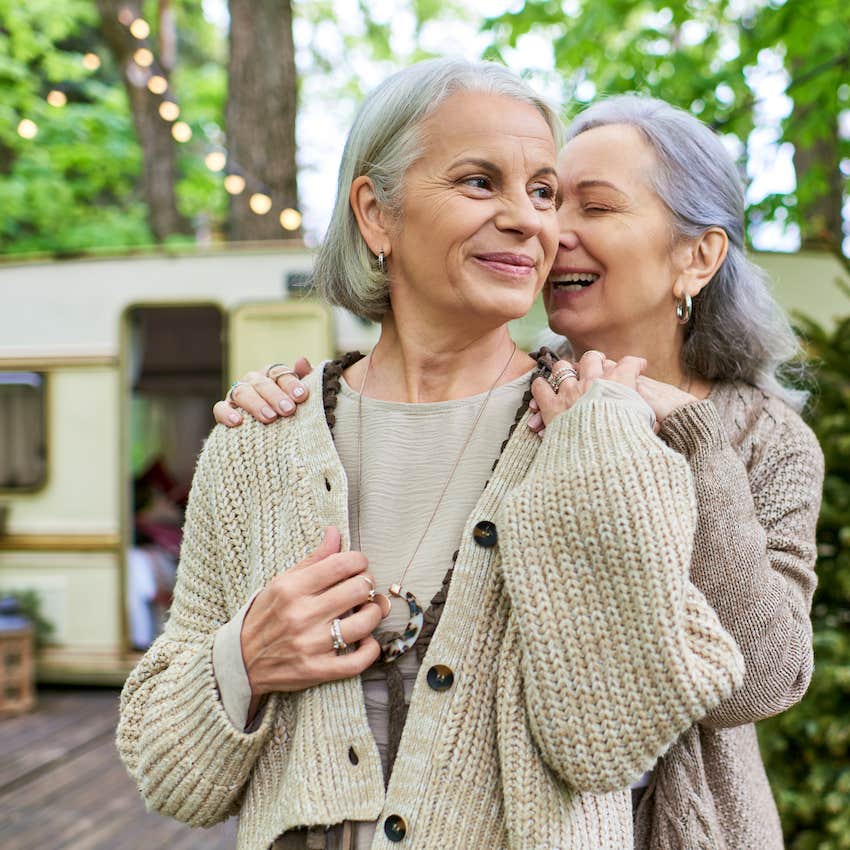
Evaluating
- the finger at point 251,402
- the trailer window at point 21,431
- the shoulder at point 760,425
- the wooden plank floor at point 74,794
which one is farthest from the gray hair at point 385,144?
the trailer window at point 21,431

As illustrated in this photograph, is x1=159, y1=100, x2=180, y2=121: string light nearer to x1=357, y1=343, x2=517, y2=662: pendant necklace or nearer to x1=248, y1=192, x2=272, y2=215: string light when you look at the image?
x1=248, y1=192, x2=272, y2=215: string light

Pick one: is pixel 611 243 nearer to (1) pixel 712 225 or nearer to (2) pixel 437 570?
(1) pixel 712 225

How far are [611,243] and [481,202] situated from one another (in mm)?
501

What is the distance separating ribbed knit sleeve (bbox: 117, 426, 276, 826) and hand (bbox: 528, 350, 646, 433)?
0.51 metres

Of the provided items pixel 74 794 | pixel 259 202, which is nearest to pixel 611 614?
pixel 74 794

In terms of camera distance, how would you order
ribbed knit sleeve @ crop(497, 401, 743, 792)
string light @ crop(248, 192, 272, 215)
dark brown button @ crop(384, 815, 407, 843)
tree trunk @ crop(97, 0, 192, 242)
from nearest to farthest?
ribbed knit sleeve @ crop(497, 401, 743, 792) → dark brown button @ crop(384, 815, 407, 843) → string light @ crop(248, 192, 272, 215) → tree trunk @ crop(97, 0, 192, 242)

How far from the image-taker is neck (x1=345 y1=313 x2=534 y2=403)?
1.52m

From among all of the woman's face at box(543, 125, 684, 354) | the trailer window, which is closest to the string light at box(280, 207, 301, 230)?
the trailer window

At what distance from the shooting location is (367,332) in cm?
625

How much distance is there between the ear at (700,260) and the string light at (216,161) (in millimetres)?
5076

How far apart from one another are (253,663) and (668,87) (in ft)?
13.9

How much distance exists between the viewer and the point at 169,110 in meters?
6.71

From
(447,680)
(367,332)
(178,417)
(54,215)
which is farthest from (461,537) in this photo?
(54,215)

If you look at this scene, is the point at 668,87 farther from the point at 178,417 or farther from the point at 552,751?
the point at 178,417
